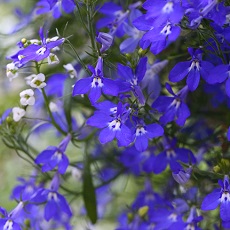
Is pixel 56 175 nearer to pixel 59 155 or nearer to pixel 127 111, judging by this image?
pixel 59 155

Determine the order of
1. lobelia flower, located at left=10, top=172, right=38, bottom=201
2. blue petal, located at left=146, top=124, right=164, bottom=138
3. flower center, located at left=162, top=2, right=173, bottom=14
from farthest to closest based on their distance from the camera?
lobelia flower, located at left=10, top=172, right=38, bottom=201, blue petal, located at left=146, top=124, right=164, bottom=138, flower center, located at left=162, top=2, right=173, bottom=14

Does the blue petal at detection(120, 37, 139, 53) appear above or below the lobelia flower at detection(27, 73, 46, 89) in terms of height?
below

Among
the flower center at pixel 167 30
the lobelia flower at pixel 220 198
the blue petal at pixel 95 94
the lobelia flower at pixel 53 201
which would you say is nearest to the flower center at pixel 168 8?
the flower center at pixel 167 30

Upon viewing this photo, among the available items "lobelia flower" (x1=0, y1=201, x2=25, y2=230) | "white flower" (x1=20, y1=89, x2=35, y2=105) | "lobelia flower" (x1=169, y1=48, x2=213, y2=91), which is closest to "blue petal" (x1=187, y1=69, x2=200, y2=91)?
"lobelia flower" (x1=169, y1=48, x2=213, y2=91)

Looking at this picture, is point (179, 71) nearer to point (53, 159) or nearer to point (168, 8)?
point (168, 8)

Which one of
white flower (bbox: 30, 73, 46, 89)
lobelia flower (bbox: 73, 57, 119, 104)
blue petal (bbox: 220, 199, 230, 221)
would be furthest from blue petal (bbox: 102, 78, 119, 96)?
blue petal (bbox: 220, 199, 230, 221)

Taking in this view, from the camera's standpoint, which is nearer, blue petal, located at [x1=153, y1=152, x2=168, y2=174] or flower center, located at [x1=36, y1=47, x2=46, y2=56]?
flower center, located at [x1=36, y1=47, x2=46, y2=56]

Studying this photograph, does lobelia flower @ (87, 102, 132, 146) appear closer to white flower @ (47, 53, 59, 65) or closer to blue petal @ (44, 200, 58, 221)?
white flower @ (47, 53, 59, 65)

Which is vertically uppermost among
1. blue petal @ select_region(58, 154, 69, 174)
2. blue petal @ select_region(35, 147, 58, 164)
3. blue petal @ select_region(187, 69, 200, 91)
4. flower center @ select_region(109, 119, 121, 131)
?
blue petal @ select_region(187, 69, 200, 91)

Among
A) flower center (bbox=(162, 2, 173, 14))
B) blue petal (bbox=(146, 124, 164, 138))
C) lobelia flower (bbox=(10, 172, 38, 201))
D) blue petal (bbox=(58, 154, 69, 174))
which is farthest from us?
lobelia flower (bbox=(10, 172, 38, 201))
